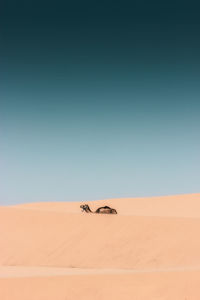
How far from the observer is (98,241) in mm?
16344

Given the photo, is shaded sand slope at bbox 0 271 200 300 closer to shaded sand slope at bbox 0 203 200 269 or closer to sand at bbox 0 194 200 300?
sand at bbox 0 194 200 300

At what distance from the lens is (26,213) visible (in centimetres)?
2034

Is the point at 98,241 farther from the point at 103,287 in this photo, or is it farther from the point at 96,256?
the point at 103,287

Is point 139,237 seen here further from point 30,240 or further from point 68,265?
point 30,240

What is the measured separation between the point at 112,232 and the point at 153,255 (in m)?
3.25

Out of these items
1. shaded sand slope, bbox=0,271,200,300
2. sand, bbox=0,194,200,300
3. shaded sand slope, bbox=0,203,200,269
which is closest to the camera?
shaded sand slope, bbox=0,271,200,300

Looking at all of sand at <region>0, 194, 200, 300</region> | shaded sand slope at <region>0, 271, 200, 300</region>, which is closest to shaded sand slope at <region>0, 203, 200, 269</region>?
sand at <region>0, 194, 200, 300</region>

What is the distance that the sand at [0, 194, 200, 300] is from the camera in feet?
26.6

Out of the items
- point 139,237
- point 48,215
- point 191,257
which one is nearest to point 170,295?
point 191,257

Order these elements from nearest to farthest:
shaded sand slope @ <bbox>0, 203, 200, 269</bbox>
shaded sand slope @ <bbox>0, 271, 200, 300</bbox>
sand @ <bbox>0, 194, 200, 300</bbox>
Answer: shaded sand slope @ <bbox>0, 271, 200, 300</bbox>, sand @ <bbox>0, 194, 200, 300</bbox>, shaded sand slope @ <bbox>0, 203, 200, 269</bbox>

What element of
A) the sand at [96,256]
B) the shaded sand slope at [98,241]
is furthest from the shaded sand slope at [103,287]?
the shaded sand slope at [98,241]

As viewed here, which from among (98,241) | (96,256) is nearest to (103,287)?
(96,256)

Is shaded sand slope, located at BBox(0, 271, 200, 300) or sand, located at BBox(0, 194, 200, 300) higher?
sand, located at BBox(0, 194, 200, 300)

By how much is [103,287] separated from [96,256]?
6.89m
